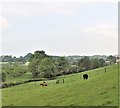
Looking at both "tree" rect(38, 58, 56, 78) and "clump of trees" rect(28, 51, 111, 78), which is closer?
"tree" rect(38, 58, 56, 78)

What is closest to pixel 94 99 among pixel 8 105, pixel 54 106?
pixel 54 106

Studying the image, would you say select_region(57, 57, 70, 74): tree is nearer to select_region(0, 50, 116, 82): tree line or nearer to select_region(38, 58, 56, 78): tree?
select_region(0, 50, 116, 82): tree line

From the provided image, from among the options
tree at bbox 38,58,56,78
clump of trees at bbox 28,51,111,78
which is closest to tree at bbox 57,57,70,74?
clump of trees at bbox 28,51,111,78

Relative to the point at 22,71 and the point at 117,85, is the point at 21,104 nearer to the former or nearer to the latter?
the point at 117,85

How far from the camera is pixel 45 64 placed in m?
111

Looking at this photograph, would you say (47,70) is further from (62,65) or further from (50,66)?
(62,65)

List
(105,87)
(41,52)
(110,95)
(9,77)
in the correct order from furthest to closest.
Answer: (41,52) → (9,77) → (105,87) → (110,95)

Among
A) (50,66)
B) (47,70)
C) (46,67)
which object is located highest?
(50,66)

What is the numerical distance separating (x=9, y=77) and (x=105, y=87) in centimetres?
9423

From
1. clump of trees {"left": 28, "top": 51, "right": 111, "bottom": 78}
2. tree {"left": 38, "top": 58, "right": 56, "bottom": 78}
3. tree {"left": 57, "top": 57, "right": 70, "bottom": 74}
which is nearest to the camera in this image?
tree {"left": 38, "top": 58, "right": 56, "bottom": 78}

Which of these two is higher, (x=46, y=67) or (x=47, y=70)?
(x=46, y=67)

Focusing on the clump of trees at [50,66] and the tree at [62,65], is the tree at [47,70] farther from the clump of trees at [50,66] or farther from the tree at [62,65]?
the tree at [62,65]

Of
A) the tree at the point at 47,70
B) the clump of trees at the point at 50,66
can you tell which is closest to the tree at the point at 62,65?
the clump of trees at the point at 50,66

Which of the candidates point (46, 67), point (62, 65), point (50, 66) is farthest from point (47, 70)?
point (62, 65)
